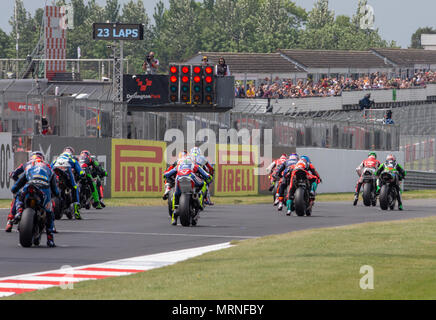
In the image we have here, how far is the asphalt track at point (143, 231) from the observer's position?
15.9m

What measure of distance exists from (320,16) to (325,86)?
9769cm

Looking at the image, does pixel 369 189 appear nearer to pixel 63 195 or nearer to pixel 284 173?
pixel 284 173

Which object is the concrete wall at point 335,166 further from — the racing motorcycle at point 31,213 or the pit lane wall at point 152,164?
the racing motorcycle at point 31,213

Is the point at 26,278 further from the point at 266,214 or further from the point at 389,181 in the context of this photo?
the point at 389,181

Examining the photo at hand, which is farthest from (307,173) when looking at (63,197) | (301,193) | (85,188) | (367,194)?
(367,194)

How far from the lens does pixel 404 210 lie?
32.8 m

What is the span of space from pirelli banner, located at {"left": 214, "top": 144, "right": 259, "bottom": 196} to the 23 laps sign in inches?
252

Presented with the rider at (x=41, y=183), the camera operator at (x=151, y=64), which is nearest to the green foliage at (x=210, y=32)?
the camera operator at (x=151, y=64)

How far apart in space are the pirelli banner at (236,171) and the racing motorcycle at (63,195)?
63.7 ft

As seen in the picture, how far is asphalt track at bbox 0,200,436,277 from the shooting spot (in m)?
15.9

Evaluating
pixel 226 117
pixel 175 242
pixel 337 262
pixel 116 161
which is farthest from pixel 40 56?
pixel 337 262

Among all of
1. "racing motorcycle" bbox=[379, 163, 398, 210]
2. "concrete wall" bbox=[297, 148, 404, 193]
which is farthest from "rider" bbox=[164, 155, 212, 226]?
"concrete wall" bbox=[297, 148, 404, 193]

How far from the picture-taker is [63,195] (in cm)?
2466

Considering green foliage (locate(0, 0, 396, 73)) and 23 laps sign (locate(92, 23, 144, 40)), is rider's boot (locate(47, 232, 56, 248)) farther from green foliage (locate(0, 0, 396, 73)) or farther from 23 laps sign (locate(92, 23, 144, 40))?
green foliage (locate(0, 0, 396, 73))
